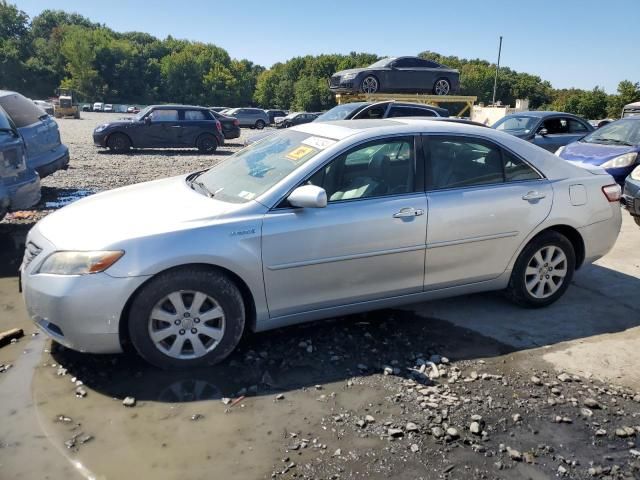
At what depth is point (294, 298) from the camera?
3.71m

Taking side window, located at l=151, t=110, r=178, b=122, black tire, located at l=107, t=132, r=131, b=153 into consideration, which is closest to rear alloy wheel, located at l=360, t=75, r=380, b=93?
side window, located at l=151, t=110, r=178, b=122

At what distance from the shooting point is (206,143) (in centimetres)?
1792

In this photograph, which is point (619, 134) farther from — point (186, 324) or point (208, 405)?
point (208, 405)

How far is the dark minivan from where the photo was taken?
1667 cm

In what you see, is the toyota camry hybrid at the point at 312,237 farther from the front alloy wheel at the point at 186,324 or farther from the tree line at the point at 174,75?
the tree line at the point at 174,75

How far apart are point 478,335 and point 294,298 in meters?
1.55

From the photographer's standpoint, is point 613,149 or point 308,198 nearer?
point 308,198

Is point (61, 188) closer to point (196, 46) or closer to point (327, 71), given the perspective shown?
point (327, 71)

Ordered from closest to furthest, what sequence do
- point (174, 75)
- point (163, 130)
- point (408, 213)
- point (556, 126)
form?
point (408, 213) < point (556, 126) < point (163, 130) < point (174, 75)

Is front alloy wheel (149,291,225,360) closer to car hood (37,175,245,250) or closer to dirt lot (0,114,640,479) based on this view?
dirt lot (0,114,640,479)

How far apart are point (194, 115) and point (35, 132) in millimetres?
10065

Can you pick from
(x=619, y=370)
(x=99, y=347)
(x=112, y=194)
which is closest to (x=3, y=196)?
(x=112, y=194)

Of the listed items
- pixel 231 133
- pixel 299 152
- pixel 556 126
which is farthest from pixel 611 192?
pixel 231 133

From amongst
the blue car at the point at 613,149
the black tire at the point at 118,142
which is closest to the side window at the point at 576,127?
the blue car at the point at 613,149
